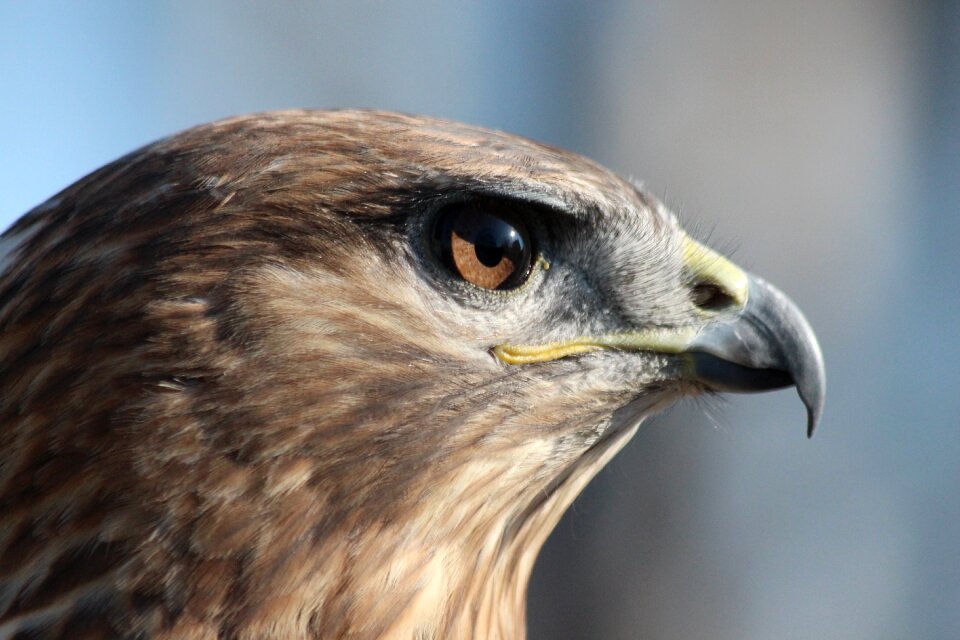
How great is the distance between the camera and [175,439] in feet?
5.03

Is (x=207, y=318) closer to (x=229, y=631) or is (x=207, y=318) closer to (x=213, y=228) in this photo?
(x=213, y=228)

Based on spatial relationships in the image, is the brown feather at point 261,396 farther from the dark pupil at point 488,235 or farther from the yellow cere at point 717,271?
the yellow cere at point 717,271

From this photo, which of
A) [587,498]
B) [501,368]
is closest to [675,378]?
[501,368]

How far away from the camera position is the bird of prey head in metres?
1.55

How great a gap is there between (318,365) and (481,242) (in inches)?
12.4

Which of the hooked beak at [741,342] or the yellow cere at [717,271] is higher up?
the yellow cere at [717,271]

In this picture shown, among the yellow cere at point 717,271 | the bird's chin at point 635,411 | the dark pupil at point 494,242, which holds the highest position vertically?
the dark pupil at point 494,242

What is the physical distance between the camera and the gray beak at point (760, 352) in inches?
73.5

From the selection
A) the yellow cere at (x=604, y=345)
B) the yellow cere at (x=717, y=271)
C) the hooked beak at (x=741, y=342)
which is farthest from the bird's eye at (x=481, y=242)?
the yellow cere at (x=717, y=271)

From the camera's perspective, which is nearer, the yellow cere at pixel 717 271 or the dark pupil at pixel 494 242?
the dark pupil at pixel 494 242

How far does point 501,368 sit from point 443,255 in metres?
0.20

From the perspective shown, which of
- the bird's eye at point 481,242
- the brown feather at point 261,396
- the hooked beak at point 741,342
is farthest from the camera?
the hooked beak at point 741,342

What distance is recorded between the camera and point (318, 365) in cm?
163

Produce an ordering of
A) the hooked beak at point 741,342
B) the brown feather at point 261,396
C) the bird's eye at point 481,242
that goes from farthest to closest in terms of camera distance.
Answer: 1. the hooked beak at point 741,342
2. the bird's eye at point 481,242
3. the brown feather at point 261,396
